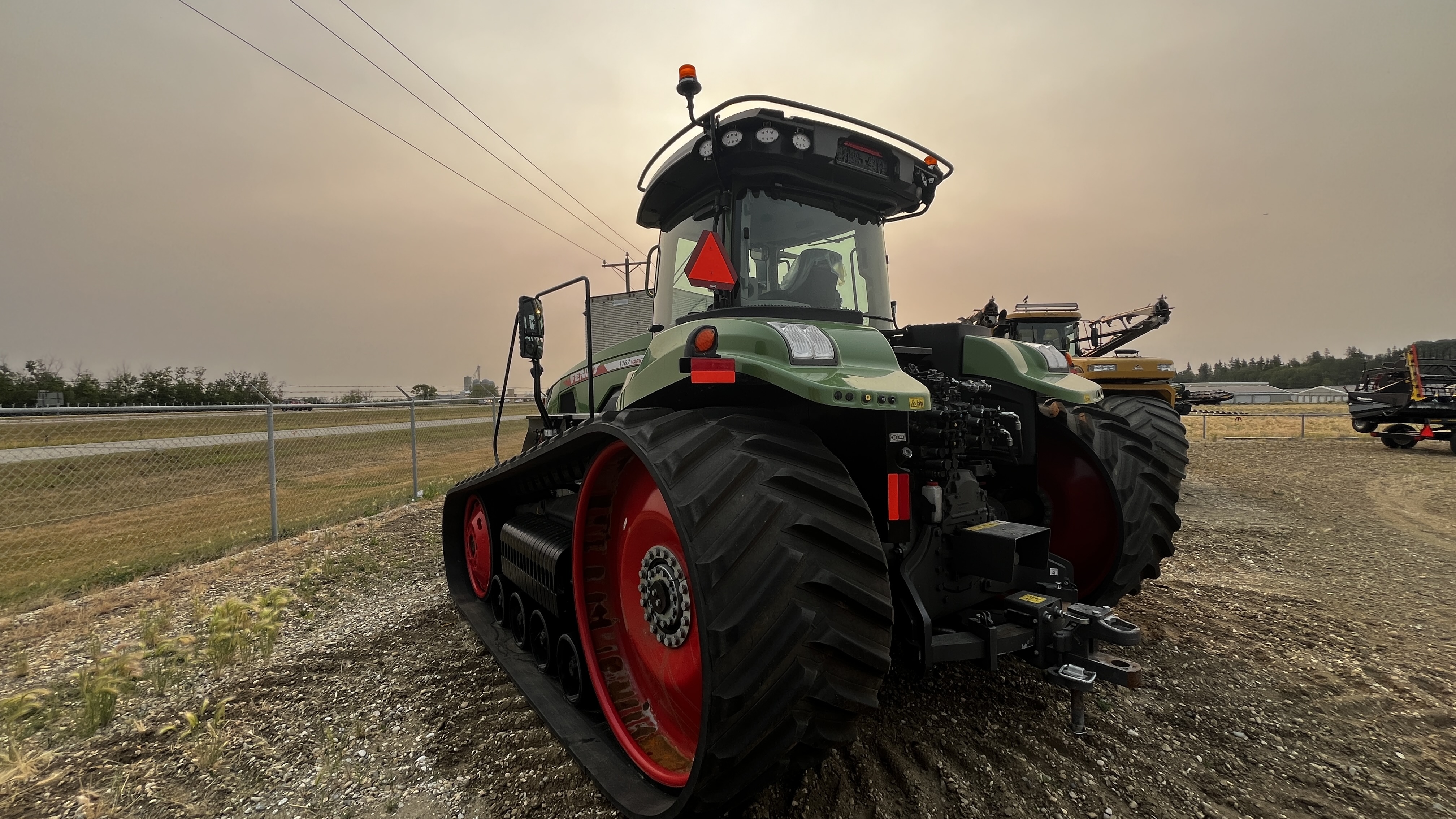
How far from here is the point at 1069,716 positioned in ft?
10.1

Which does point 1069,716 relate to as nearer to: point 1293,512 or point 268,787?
point 268,787

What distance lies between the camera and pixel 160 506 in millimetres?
8281

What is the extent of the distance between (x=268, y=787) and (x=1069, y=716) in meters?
3.77

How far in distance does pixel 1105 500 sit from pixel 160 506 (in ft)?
35.9

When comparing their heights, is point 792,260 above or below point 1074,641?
above

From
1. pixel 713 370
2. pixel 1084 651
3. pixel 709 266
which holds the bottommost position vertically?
pixel 1084 651

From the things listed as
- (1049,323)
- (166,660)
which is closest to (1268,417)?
(1049,323)

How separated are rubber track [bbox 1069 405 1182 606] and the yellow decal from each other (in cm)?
86

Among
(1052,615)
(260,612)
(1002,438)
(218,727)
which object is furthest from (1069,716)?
(260,612)

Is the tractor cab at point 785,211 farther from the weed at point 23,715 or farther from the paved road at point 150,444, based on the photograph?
the paved road at point 150,444

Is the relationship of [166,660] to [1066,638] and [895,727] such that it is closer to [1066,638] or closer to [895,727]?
[895,727]

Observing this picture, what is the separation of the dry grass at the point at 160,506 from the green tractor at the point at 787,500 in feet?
15.9

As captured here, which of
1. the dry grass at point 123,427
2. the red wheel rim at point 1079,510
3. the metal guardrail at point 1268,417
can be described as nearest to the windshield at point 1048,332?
the metal guardrail at point 1268,417

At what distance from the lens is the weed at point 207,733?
2926 mm
